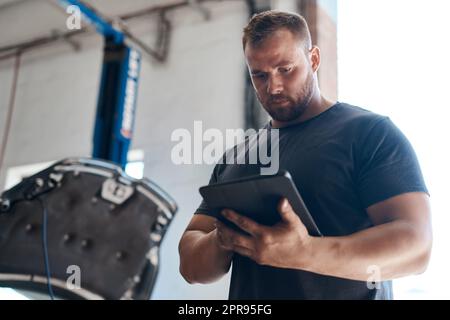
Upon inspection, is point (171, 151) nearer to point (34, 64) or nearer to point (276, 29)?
point (34, 64)

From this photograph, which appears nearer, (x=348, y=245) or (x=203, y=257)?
(x=348, y=245)

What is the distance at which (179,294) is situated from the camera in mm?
2627

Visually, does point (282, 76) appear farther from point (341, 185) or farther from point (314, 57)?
point (341, 185)

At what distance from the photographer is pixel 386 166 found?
0.70 m

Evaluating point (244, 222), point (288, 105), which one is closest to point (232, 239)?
point (244, 222)

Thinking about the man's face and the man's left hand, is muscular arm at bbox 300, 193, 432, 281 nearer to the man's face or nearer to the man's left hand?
the man's left hand

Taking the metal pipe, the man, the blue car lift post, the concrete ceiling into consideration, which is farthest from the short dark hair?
the concrete ceiling

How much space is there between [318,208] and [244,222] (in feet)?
0.40

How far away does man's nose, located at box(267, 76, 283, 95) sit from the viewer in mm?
852

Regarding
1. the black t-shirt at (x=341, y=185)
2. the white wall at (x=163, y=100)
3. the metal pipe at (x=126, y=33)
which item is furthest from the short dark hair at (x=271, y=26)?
the metal pipe at (x=126, y=33)

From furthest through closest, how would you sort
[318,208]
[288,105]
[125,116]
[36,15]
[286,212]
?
1. [36,15]
2. [125,116]
3. [288,105]
4. [318,208]
5. [286,212]

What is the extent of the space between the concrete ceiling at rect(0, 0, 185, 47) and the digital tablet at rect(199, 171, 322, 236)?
2935 mm

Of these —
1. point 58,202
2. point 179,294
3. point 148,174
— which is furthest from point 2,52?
point 58,202

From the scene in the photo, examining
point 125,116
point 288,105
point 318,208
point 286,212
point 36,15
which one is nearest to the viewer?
point 286,212
